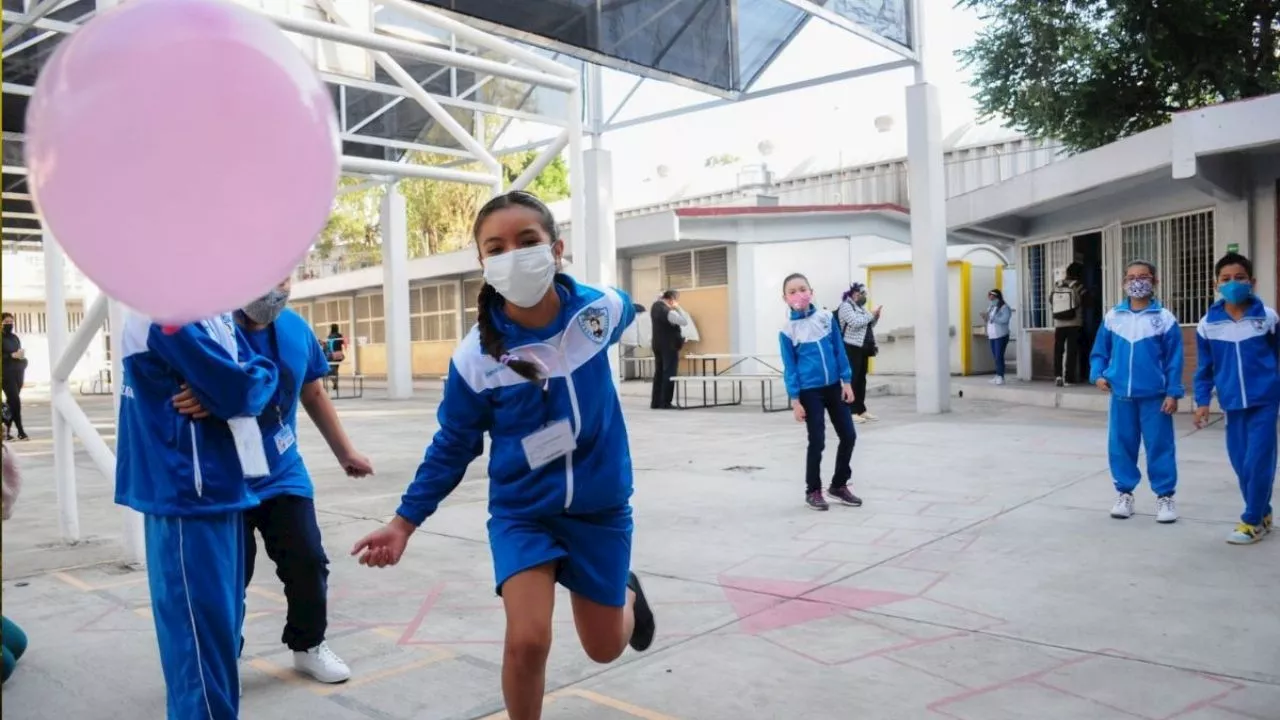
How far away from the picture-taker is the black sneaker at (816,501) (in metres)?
6.77

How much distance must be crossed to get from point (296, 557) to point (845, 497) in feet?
14.0

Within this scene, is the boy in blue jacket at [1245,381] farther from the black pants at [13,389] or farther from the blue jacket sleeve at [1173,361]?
the black pants at [13,389]

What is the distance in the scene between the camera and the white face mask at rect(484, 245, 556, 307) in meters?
2.76

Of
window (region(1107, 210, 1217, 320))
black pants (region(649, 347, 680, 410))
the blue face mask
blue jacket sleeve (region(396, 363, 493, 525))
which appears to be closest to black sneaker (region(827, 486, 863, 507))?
the blue face mask

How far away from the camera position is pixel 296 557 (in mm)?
3537

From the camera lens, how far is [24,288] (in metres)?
40.5

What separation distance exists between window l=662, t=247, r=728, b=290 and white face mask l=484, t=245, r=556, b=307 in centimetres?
1843

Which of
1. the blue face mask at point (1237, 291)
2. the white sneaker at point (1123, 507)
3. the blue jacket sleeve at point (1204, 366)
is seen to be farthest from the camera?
the white sneaker at point (1123, 507)

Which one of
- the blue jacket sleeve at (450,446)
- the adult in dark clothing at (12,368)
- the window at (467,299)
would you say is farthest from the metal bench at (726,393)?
the blue jacket sleeve at (450,446)

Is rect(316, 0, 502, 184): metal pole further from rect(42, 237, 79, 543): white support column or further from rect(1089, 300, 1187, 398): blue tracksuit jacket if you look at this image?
rect(1089, 300, 1187, 398): blue tracksuit jacket

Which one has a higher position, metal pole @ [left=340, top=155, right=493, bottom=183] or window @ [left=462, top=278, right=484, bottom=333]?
metal pole @ [left=340, top=155, right=493, bottom=183]

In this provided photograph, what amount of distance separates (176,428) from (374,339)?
31511 mm

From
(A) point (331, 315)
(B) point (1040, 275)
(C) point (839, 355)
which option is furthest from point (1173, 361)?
(A) point (331, 315)

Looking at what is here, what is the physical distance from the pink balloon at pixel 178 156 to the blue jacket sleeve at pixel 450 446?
Result: 1031 mm
